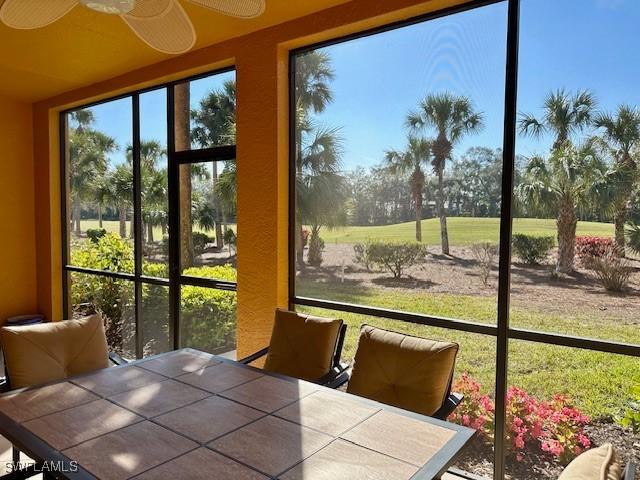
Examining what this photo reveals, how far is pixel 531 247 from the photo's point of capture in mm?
2557

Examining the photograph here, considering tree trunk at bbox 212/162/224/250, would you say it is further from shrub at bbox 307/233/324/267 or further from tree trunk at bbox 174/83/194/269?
shrub at bbox 307/233/324/267

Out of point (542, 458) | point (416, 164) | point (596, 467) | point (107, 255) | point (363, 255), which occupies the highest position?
point (416, 164)

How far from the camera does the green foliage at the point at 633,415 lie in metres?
2.26

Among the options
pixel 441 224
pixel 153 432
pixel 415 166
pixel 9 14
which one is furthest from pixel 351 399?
pixel 9 14

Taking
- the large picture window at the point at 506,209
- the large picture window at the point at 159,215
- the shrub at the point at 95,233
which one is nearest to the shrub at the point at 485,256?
the large picture window at the point at 506,209

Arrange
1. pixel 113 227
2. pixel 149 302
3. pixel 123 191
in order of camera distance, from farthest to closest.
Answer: pixel 113 227 < pixel 123 191 < pixel 149 302

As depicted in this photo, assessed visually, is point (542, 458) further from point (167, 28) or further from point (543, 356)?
point (167, 28)

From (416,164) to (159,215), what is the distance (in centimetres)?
265

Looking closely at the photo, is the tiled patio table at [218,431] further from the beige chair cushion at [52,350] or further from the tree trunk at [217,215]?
the tree trunk at [217,215]

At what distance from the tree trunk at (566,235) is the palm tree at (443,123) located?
627 millimetres

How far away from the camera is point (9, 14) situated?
189cm

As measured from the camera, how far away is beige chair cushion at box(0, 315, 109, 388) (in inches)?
96.0

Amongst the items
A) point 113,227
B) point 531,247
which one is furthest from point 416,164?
point 113,227

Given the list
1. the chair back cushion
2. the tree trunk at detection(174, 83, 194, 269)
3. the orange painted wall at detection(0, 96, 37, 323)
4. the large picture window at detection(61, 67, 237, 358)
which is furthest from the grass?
the orange painted wall at detection(0, 96, 37, 323)
